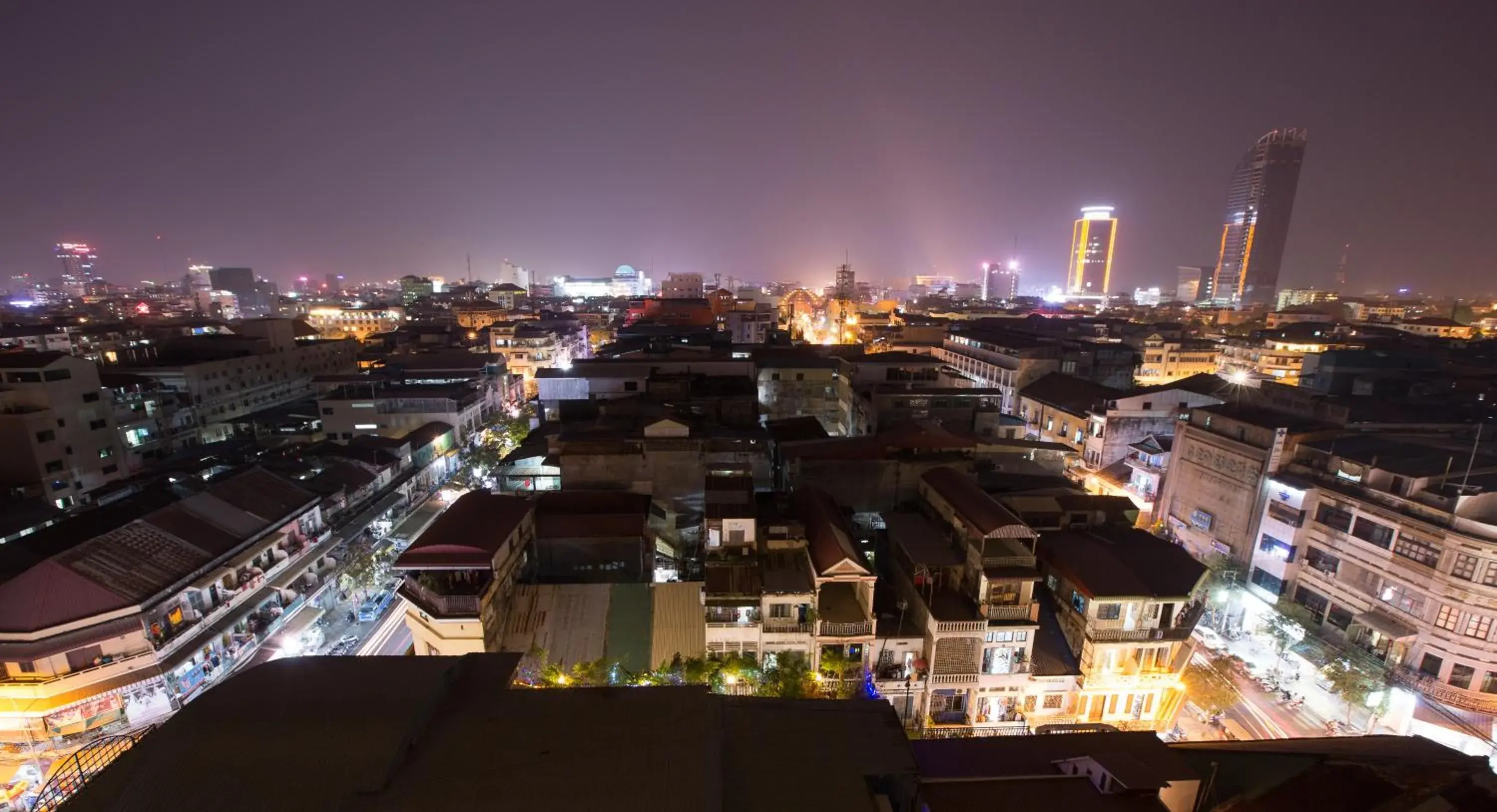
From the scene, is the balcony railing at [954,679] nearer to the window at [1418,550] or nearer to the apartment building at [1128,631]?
the apartment building at [1128,631]

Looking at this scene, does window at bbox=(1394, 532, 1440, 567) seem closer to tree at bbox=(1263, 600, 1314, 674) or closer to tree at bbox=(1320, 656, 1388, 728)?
tree at bbox=(1263, 600, 1314, 674)

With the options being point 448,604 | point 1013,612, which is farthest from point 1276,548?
point 448,604

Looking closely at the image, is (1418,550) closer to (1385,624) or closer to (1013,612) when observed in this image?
(1385,624)

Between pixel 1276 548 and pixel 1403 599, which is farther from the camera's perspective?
pixel 1276 548

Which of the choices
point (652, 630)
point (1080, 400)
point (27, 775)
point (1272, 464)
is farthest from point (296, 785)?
point (1080, 400)

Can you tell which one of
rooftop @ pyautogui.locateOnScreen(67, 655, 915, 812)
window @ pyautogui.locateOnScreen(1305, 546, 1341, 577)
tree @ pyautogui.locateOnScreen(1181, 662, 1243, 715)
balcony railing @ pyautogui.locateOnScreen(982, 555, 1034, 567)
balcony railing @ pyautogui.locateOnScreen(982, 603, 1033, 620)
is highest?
rooftop @ pyautogui.locateOnScreen(67, 655, 915, 812)

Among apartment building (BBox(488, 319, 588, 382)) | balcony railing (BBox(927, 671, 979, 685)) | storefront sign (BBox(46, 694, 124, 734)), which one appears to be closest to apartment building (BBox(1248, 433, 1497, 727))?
balcony railing (BBox(927, 671, 979, 685))
